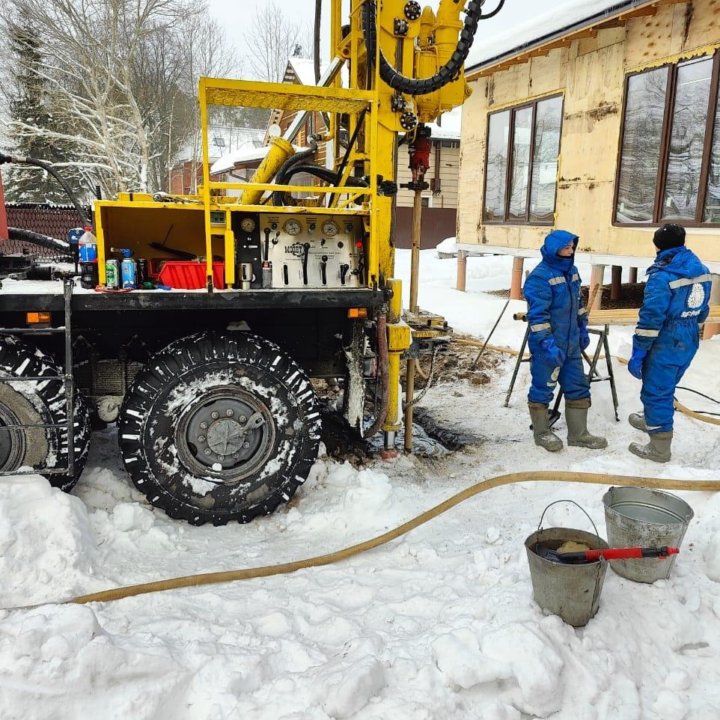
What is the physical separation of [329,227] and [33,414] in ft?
6.79

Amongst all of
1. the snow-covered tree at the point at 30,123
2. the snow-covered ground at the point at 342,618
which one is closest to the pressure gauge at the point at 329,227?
the snow-covered ground at the point at 342,618

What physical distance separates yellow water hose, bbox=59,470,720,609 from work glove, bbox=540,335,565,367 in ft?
5.34

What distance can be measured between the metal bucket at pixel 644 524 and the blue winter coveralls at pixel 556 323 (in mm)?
1949

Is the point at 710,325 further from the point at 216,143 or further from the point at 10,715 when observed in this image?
the point at 216,143

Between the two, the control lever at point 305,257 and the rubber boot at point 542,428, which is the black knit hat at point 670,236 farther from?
the control lever at point 305,257

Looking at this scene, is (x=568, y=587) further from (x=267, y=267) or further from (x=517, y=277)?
(x=517, y=277)

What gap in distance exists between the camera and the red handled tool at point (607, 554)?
2707mm

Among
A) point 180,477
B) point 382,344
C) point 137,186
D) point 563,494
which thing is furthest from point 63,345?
point 137,186

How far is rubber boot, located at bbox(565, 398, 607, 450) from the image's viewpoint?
5512mm

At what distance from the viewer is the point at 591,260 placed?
30.7 ft

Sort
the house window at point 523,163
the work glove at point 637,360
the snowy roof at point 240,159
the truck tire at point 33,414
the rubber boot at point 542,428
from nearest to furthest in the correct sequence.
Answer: the truck tire at point 33,414 → the work glove at point 637,360 → the rubber boot at point 542,428 → the house window at point 523,163 → the snowy roof at point 240,159

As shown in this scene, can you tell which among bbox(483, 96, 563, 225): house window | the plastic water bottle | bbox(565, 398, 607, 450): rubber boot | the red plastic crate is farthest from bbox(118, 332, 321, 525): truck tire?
bbox(483, 96, 563, 225): house window

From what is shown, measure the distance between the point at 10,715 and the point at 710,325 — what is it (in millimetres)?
8067

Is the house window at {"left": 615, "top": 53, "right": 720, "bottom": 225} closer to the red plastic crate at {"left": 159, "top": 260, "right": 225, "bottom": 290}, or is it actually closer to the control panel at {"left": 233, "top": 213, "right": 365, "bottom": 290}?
the control panel at {"left": 233, "top": 213, "right": 365, "bottom": 290}
